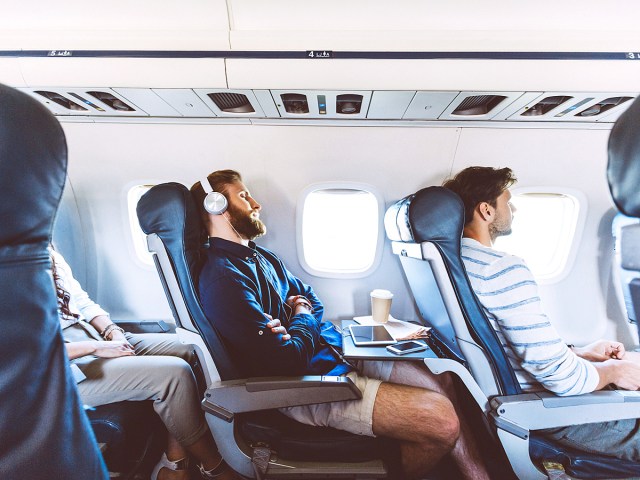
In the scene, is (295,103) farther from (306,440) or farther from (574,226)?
(574,226)

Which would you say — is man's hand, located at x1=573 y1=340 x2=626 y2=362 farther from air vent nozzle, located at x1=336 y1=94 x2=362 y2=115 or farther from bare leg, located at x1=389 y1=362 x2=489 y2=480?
air vent nozzle, located at x1=336 y1=94 x2=362 y2=115

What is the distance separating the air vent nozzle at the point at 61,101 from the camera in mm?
1966

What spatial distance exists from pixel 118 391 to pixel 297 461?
1.03 metres

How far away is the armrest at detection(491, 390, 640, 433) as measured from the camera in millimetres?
1394

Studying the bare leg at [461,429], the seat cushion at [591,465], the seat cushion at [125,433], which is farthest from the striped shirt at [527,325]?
the seat cushion at [125,433]

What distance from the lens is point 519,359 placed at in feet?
5.24

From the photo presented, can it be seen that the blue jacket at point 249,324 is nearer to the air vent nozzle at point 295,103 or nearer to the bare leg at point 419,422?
the bare leg at point 419,422

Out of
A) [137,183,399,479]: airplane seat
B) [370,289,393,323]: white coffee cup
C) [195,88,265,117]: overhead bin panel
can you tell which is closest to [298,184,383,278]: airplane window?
[370,289,393,323]: white coffee cup

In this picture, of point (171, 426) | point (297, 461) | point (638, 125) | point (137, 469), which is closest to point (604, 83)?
point (638, 125)

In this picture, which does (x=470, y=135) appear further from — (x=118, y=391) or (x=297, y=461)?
(x=118, y=391)

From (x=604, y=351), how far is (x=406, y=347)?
51.7 inches

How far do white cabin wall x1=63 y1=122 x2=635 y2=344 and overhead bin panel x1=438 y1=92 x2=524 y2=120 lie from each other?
17 centimetres

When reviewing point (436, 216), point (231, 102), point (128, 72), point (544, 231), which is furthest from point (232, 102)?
point (544, 231)

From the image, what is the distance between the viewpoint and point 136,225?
2801mm
